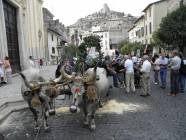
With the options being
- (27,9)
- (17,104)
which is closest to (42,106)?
(17,104)

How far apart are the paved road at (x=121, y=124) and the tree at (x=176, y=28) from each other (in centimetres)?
2243

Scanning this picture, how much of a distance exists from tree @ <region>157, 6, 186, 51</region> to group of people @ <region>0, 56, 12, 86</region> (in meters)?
21.2

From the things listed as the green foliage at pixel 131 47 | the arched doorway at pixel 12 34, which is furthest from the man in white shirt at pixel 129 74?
the green foliage at pixel 131 47

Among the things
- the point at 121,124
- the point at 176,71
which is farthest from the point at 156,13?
the point at 121,124

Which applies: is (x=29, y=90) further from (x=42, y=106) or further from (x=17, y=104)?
(x=17, y=104)

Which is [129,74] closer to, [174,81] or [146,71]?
[146,71]

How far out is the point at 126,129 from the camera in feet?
22.9

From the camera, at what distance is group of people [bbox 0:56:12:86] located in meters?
15.4

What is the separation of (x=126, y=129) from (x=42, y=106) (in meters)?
2.28

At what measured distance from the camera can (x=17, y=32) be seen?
23594mm

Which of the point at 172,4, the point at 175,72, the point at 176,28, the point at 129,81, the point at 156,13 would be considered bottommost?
the point at 129,81

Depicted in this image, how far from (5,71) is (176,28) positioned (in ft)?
70.9

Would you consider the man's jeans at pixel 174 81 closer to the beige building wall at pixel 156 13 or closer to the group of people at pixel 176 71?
the group of people at pixel 176 71

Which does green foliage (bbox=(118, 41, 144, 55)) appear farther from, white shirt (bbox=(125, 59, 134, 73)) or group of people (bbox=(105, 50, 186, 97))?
white shirt (bbox=(125, 59, 134, 73))
